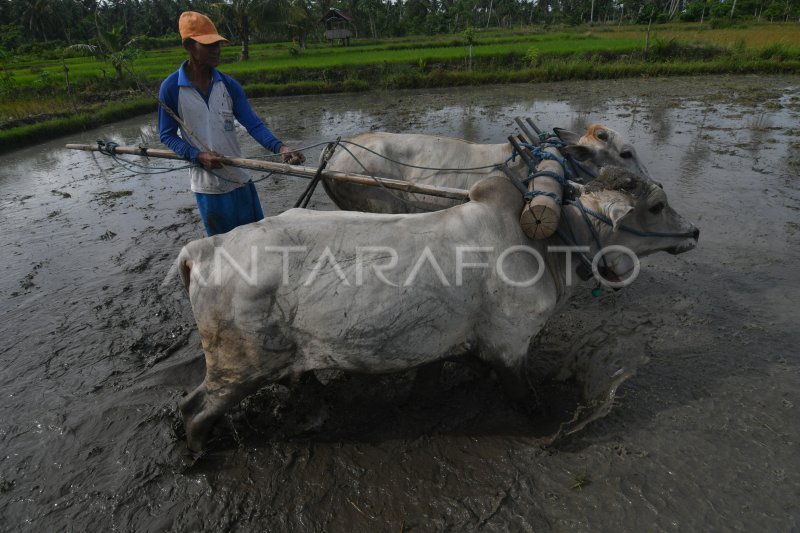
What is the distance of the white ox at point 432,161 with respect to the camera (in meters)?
4.85

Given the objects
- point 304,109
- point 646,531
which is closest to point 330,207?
point 646,531

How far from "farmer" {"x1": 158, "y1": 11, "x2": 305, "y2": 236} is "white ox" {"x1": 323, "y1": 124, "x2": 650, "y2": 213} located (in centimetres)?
105

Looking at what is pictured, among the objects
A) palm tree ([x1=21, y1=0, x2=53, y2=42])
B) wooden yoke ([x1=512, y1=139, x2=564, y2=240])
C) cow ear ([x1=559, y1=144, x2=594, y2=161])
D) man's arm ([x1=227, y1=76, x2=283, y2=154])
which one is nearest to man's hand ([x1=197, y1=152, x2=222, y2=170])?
man's arm ([x1=227, y1=76, x2=283, y2=154])

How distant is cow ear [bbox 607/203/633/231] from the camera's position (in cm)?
289

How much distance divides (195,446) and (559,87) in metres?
21.3

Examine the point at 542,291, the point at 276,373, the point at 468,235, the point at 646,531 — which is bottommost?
the point at 646,531

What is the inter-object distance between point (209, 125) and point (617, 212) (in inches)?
128

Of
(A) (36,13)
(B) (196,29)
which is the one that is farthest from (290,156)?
(A) (36,13)

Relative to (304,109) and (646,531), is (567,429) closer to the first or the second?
(646,531)

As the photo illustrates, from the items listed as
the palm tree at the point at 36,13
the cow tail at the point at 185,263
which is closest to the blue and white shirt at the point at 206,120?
the cow tail at the point at 185,263

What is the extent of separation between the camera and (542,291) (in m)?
2.95

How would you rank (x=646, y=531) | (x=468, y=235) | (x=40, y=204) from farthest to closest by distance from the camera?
(x=40, y=204), (x=468, y=235), (x=646, y=531)

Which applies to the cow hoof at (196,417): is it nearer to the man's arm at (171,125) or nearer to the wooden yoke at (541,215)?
the man's arm at (171,125)

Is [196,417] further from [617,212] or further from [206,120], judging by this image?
[617,212]
